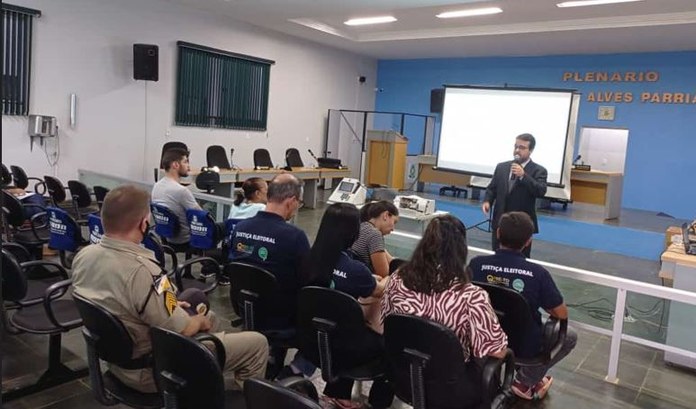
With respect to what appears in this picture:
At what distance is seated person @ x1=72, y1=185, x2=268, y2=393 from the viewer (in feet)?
6.01

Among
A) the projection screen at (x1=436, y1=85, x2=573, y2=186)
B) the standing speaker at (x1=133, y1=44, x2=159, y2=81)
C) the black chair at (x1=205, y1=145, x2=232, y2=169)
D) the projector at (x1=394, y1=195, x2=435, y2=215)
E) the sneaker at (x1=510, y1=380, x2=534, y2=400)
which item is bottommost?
the sneaker at (x1=510, y1=380, x2=534, y2=400)

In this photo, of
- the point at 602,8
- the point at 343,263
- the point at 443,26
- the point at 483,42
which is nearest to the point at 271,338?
the point at 343,263

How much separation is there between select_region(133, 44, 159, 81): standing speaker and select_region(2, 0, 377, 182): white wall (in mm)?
357

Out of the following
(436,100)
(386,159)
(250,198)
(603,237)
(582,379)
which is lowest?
(582,379)

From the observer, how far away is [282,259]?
8.16 ft

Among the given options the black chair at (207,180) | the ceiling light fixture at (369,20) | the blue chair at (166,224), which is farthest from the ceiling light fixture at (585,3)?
the blue chair at (166,224)

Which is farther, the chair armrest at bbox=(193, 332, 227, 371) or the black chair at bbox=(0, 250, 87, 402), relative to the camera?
the black chair at bbox=(0, 250, 87, 402)

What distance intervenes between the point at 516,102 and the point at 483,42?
3.17m

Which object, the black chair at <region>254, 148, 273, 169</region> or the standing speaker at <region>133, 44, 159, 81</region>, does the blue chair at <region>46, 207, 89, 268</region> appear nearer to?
the standing speaker at <region>133, 44, 159, 81</region>

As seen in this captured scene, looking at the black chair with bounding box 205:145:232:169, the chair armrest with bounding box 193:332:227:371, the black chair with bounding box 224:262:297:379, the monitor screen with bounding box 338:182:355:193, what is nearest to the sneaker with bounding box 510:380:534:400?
the black chair with bounding box 224:262:297:379

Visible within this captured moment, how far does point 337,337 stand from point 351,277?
27 centimetres

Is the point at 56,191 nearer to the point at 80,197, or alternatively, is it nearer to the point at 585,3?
the point at 80,197

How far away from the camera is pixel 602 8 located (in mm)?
7270

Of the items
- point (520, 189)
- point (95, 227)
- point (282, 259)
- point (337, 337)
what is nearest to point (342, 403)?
point (337, 337)
